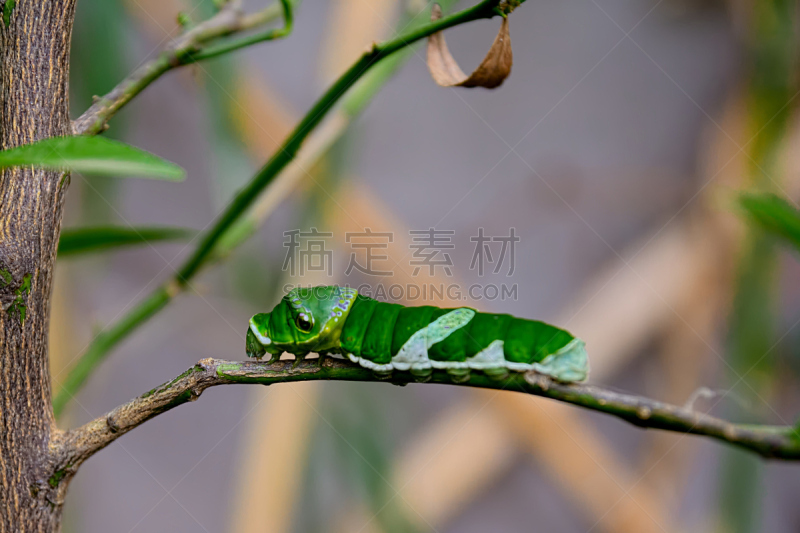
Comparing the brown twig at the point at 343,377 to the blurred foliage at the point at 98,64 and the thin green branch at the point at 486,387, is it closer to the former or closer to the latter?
the thin green branch at the point at 486,387

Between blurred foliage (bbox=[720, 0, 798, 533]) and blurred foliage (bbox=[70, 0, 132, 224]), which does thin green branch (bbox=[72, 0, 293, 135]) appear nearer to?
blurred foliage (bbox=[70, 0, 132, 224])

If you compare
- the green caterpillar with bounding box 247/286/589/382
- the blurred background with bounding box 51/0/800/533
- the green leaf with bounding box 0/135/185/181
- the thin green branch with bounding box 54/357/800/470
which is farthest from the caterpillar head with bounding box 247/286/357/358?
the blurred background with bounding box 51/0/800/533

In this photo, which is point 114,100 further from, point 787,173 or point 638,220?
point 638,220

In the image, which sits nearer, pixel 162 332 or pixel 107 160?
pixel 107 160

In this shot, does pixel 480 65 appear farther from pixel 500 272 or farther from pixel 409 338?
pixel 500 272

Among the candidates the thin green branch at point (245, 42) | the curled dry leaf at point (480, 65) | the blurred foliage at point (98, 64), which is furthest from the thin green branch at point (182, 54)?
the blurred foliage at point (98, 64)

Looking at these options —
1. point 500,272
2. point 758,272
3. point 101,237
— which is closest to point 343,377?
point 101,237

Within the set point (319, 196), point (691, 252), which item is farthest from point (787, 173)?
point (319, 196)
